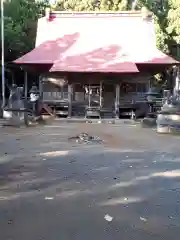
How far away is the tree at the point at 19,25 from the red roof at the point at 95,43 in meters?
2.06

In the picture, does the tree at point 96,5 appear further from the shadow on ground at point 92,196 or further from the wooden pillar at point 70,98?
the shadow on ground at point 92,196

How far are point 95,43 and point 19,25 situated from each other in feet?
22.3

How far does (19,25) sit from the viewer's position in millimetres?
25266

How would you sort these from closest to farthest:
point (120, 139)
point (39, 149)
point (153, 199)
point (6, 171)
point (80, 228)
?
point (80, 228) → point (153, 199) → point (6, 171) → point (39, 149) → point (120, 139)

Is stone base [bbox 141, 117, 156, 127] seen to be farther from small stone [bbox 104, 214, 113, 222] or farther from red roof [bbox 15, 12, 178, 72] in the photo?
small stone [bbox 104, 214, 113, 222]

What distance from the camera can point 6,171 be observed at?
22.1 feet

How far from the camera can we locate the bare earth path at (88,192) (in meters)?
4.05

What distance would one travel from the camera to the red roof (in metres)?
19.2

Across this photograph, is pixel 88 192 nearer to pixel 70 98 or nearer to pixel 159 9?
pixel 70 98

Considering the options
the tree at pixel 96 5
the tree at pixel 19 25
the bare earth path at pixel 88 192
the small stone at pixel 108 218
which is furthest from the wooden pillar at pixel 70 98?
the small stone at pixel 108 218

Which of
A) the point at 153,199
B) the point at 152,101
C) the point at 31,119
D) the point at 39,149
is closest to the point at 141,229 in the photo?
the point at 153,199

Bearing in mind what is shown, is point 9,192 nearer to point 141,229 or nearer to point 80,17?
point 141,229

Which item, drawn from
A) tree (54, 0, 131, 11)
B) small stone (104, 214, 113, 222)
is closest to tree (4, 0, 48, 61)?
tree (54, 0, 131, 11)

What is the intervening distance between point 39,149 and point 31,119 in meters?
7.80
